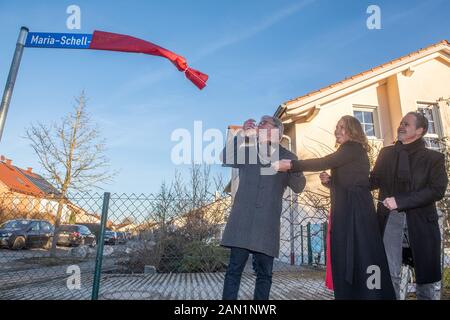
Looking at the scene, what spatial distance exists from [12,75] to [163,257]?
4.94m

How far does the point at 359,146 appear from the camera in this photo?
2426mm

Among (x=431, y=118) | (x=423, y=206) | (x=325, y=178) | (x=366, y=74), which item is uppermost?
(x=366, y=74)

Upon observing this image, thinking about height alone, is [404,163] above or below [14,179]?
below

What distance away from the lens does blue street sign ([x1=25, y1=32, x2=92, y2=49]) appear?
2824mm

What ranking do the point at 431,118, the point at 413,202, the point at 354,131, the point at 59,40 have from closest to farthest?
the point at 413,202 → the point at 354,131 → the point at 59,40 → the point at 431,118

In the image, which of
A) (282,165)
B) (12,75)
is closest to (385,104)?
(282,165)

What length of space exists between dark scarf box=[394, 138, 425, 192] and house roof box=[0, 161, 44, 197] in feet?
120

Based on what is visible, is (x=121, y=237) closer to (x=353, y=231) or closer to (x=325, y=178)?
(x=325, y=178)

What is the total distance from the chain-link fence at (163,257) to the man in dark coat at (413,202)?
30.6 inches

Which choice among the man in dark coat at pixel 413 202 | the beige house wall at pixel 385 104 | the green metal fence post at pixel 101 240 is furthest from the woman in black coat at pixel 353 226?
the beige house wall at pixel 385 104

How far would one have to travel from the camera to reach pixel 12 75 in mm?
2666

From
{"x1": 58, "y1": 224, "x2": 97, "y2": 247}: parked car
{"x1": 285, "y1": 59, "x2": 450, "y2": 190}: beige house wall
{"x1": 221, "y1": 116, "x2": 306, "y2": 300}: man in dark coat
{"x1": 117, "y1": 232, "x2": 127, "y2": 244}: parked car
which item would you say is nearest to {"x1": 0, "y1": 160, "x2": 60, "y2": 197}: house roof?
{"x1": 58, "y1": 224, "x2": 97, "y2": 247}: parked car

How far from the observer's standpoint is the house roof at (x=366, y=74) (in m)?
8.97
